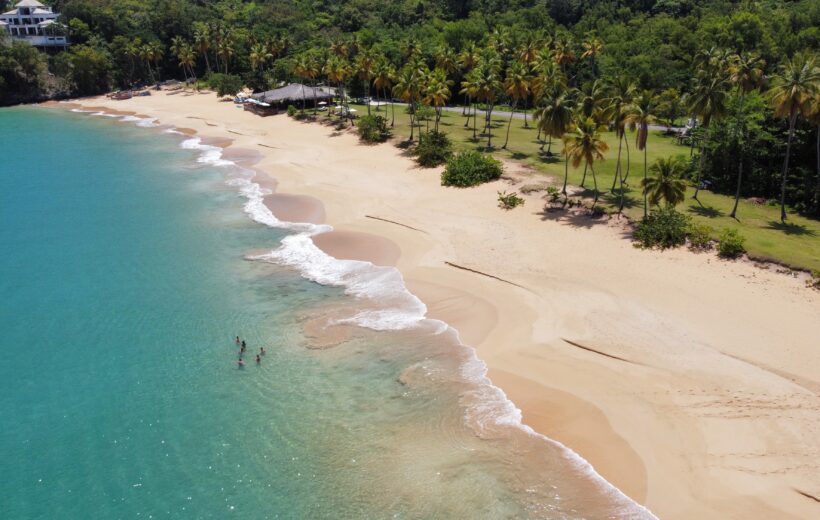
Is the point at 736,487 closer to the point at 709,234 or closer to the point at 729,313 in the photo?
the point at 729,313

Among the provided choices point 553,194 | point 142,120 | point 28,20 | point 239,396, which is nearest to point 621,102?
point 553,194


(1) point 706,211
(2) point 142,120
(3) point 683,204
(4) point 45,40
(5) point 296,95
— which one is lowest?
(1) point 706,211

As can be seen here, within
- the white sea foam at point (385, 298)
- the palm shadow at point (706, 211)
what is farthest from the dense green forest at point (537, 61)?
the white sea foam at point (385, 298)

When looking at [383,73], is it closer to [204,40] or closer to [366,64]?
[366,64]

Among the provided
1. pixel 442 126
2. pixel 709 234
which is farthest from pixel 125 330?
pixel 442 126

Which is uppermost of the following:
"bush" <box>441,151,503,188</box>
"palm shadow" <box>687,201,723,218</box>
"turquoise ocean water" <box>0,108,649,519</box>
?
"bush" <box>441,151,503,188</box>

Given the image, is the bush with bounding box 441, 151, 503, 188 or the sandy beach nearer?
the sandy beach

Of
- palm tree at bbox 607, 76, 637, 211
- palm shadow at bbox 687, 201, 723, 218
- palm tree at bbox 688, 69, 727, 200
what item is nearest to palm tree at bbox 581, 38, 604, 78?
palm tree at bbox 688, 69, 727, 200

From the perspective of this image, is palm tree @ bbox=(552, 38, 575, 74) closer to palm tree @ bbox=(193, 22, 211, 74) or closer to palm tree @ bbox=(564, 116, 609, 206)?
palm tree @ bbox=(564, 116, 609, 206)
